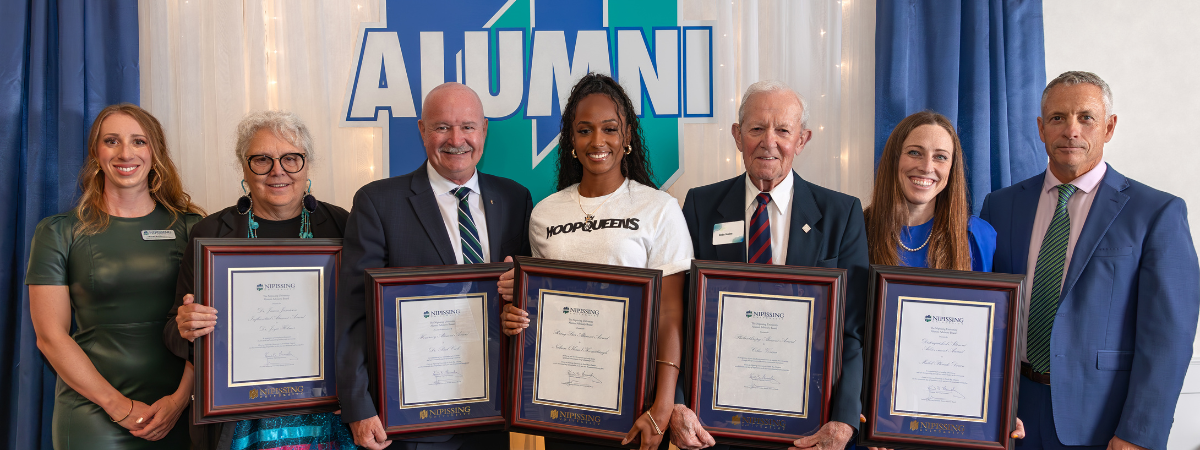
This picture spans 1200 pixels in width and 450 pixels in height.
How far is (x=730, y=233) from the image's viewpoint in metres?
2.31

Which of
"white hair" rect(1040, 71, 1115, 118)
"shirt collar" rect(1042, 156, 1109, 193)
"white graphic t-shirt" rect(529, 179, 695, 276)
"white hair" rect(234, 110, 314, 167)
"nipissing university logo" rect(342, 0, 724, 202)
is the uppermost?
"nipissing university logo" rect(342, 0, 724, 202)

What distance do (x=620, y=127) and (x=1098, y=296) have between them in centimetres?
197

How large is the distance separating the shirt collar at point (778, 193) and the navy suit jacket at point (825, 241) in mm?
20

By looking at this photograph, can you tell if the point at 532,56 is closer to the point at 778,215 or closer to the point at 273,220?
the point at 273,220

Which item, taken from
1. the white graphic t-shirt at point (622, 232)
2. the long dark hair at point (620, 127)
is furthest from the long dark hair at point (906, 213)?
the long dark hair at point (620, 127)

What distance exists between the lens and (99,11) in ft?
10.6

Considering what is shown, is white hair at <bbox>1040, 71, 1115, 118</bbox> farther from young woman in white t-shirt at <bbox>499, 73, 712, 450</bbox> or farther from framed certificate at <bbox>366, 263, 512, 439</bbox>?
framed certificate at <bbox>366, 263, 512, 439</bbox>

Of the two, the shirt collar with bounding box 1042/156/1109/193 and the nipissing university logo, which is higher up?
the nipissing university logo

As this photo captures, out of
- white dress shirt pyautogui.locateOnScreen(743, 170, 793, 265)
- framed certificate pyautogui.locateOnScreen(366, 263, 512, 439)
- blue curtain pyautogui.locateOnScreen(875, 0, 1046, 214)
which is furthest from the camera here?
blue curtain pyautogui.locateOnScreen(875, 0, 1046, 214)

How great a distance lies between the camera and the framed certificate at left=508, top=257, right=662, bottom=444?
1.99 m

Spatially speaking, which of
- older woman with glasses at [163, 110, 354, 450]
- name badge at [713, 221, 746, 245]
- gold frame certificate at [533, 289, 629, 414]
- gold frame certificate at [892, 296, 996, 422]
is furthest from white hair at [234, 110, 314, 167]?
gold frame certificate at [892, 296, 996, 422]

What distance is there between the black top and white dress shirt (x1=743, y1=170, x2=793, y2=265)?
1.64 metres

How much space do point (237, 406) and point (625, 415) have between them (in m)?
1.39

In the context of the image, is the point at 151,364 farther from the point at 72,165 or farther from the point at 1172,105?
the point at 1172,105
